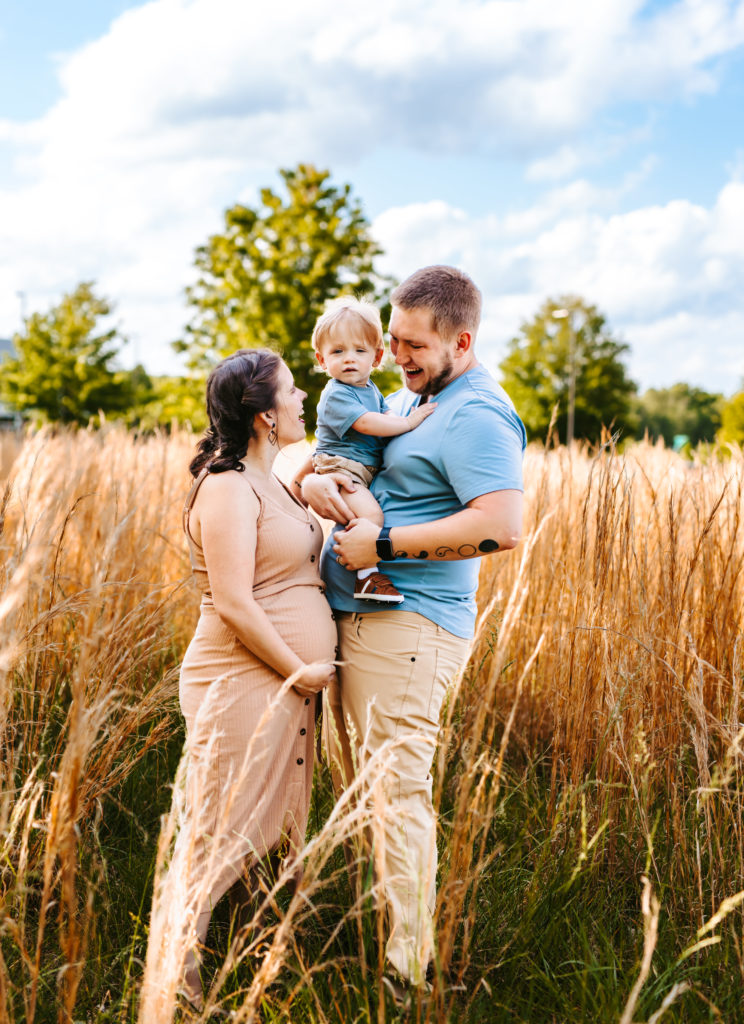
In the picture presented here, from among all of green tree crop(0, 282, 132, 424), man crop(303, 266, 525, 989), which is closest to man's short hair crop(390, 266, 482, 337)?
man crop(303, 266, 525, 989)

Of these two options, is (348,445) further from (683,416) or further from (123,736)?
(683,416)

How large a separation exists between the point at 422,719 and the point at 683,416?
77.7 metres

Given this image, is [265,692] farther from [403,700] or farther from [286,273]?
[286,273]

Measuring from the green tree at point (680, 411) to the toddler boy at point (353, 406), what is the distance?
67722mm

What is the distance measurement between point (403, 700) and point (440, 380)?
881 millimetres

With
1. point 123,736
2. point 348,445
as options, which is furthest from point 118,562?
point 348,445

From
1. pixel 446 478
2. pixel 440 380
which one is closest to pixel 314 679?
pixel 446 478

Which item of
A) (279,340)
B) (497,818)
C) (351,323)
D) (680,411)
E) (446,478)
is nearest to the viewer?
(446,478)

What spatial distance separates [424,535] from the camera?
1.96 metres

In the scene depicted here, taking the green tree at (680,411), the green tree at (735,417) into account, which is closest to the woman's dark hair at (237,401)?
the green tree at (735,417)

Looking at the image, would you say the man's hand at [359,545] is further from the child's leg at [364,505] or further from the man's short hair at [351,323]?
the man's short hair at [351,323]

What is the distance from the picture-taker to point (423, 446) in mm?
2021

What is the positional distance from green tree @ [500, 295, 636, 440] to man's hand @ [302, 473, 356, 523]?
99.9ft

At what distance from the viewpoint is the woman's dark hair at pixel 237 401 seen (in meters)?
2.06
